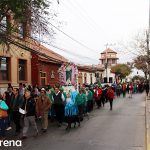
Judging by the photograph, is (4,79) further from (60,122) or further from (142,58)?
(142,58)

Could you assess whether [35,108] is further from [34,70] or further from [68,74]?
[34,70]

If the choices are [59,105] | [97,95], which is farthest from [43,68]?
[59,105]

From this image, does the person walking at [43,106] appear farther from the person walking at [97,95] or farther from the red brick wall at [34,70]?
the red brick wall at [34,70]

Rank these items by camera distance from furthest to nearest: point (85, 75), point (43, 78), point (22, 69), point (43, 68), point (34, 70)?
point (85, 75) → point (43, 78) → point (43, 68) → point (34, 70) → point (22, 69)

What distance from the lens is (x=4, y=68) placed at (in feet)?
→ 84.6

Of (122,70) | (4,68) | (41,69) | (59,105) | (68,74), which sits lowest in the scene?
(59,105)

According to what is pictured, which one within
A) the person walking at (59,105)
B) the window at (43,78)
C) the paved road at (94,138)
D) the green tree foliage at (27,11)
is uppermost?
the green tree foliage at (27,11)

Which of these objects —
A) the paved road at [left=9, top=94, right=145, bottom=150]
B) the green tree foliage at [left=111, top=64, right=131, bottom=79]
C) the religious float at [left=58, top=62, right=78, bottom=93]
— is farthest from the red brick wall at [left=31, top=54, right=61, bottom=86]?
the green tree foliage at [left=111, top=64, right=131, bottom=79]

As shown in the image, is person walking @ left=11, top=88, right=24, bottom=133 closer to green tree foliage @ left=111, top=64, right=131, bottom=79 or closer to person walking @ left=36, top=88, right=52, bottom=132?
person walking @ left=36, top=88, right=52, bottom=132

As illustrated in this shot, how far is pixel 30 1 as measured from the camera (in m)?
15.0

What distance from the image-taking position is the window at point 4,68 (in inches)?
999

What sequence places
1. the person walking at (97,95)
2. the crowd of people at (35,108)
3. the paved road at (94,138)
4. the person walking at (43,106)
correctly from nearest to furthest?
the paved road at (94,138) < the crowd of people at (35,108) < the person walking at (43,106) < the person walking at (97,95)

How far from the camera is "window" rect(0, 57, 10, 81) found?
25.4 m

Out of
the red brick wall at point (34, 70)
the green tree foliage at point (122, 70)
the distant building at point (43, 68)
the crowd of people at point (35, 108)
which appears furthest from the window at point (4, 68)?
the green tree foliage at point (122, 70)
